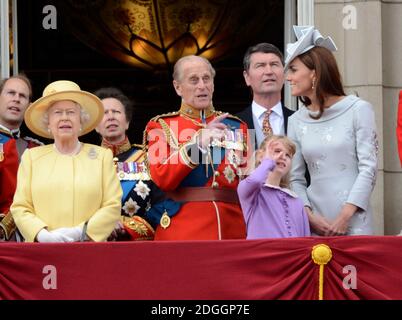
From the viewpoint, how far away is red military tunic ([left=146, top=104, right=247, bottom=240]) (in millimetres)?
7473

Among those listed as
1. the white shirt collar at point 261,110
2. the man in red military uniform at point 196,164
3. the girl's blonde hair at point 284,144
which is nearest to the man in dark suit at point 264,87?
the white shirt collar at point 261,110

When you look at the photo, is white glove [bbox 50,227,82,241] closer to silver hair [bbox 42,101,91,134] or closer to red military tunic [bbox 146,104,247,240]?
red military tunic [bbox 146,104,247,240]

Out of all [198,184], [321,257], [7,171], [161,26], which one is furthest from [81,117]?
[161,26]

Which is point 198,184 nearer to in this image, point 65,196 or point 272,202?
point 272,202

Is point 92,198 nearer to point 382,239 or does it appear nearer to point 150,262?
point 150,262

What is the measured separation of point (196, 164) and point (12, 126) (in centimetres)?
147

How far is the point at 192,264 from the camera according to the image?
685cm

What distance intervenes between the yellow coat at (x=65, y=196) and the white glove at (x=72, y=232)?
0.16 feet

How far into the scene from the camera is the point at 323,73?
299 inches

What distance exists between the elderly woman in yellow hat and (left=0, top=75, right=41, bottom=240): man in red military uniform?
0.52 metres

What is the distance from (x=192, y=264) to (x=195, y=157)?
0.70 meters

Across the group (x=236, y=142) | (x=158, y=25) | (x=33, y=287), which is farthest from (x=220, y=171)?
(x=158, y=25)

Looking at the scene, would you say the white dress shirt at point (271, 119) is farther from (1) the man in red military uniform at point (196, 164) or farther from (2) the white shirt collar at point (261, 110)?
(1) the man in red military uniform at point (196, 164)

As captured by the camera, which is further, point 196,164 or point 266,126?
point 266,126
